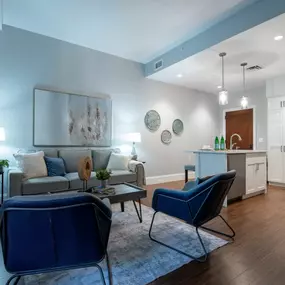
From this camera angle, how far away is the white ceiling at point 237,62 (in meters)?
3.33

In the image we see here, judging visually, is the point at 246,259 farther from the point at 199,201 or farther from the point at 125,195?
the point at 125,195

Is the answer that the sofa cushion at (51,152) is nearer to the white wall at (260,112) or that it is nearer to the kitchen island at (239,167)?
the kitchen island at (239,167)

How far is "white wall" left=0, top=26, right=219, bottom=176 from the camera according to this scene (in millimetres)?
3842

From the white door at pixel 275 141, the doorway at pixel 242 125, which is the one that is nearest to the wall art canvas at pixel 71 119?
the white door at pixel 275 141

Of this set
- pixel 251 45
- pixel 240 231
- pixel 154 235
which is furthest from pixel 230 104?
pixel 154 235

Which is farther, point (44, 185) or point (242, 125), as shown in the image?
point (242, 125)

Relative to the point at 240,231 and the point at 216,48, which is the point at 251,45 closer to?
the point at 216,48

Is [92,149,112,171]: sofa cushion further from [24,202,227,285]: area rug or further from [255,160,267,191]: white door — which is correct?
[255,160,267,191]: white door

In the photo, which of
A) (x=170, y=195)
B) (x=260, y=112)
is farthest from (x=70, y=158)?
(x=260, y=112)

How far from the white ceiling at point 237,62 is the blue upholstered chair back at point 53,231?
11.2 ft

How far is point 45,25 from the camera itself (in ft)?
12.4

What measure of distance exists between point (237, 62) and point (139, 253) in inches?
162

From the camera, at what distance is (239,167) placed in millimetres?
3670

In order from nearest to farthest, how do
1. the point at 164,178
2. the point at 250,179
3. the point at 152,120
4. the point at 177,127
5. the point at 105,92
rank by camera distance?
the point at 250,179 < the point at 105,92 < the point at 152,120 < the point at 164,178 < the point at 177,127
